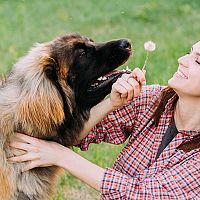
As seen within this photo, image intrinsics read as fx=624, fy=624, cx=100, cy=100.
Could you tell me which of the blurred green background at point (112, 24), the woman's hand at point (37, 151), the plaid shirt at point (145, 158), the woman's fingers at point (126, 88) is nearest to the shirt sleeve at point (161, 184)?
the plaid shirt at point (145, 158)

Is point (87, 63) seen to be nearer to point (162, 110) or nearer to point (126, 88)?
point (126, 88)

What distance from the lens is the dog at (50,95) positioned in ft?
10.6

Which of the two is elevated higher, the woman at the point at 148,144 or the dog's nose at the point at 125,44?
the dog's nose at the point at 125,44

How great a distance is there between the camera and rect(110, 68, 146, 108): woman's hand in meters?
3.23

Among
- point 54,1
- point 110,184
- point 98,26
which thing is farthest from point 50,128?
point 54,1

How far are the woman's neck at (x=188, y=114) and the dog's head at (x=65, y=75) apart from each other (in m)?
0.42

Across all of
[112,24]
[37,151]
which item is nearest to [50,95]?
[37,151]

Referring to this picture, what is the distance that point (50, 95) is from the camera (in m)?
3.23

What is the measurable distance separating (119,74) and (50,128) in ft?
1.76

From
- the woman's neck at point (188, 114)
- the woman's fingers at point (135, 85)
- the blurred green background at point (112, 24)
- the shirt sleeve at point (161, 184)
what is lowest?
the blurred green background at point (112, 24)

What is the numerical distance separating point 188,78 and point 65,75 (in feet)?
2.16

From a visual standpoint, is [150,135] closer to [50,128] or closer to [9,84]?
[50,128]

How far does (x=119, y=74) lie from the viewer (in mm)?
3537

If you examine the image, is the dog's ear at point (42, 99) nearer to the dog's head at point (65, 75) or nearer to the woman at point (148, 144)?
the dog's head at point (65, 75)
